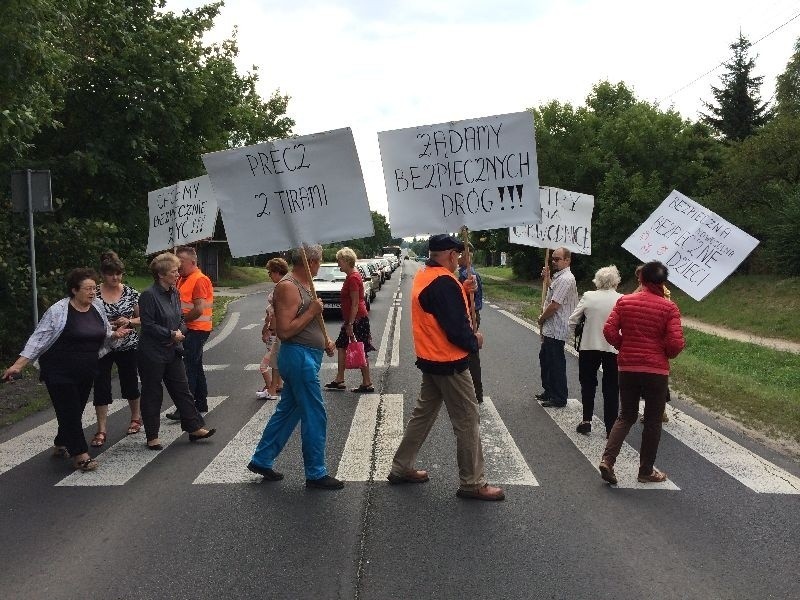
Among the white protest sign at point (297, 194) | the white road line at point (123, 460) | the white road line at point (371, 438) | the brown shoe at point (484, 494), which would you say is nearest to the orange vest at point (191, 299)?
the white road line at point (123, 460)

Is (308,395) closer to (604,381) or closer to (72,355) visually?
(72,355)

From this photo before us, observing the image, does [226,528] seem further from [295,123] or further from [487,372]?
[295,123]

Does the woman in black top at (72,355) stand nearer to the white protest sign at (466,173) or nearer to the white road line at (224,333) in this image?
the white protest sign at (466,173)

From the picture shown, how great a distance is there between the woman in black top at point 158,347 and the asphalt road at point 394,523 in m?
0.28

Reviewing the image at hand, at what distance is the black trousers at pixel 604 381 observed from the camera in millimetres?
6953

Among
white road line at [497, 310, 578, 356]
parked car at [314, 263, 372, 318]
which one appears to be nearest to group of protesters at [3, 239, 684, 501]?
white road line at [497, 310, 578, 356]

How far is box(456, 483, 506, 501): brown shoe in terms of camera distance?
5.33m

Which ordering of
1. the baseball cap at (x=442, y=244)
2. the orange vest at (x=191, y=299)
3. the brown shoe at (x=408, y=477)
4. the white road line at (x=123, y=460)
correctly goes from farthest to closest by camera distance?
the orange vest at (x=191, y=299) → the white road line at (x=123, y=460) → the brown shoe at (x=408, y=477) → the baseball cap at (x=442, y=244)

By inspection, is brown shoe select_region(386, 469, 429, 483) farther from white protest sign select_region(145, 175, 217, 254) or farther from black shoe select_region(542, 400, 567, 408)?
white protest sign select_region(145, 175, 217, 254)

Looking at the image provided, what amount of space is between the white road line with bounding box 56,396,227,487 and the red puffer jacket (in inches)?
158

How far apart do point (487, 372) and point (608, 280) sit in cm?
441

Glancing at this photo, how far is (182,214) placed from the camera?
32.0ft

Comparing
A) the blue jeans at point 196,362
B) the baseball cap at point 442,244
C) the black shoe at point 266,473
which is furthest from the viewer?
the blue jeans at point 196,362

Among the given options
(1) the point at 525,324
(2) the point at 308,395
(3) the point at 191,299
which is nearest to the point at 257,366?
(3) the point at 191,299
